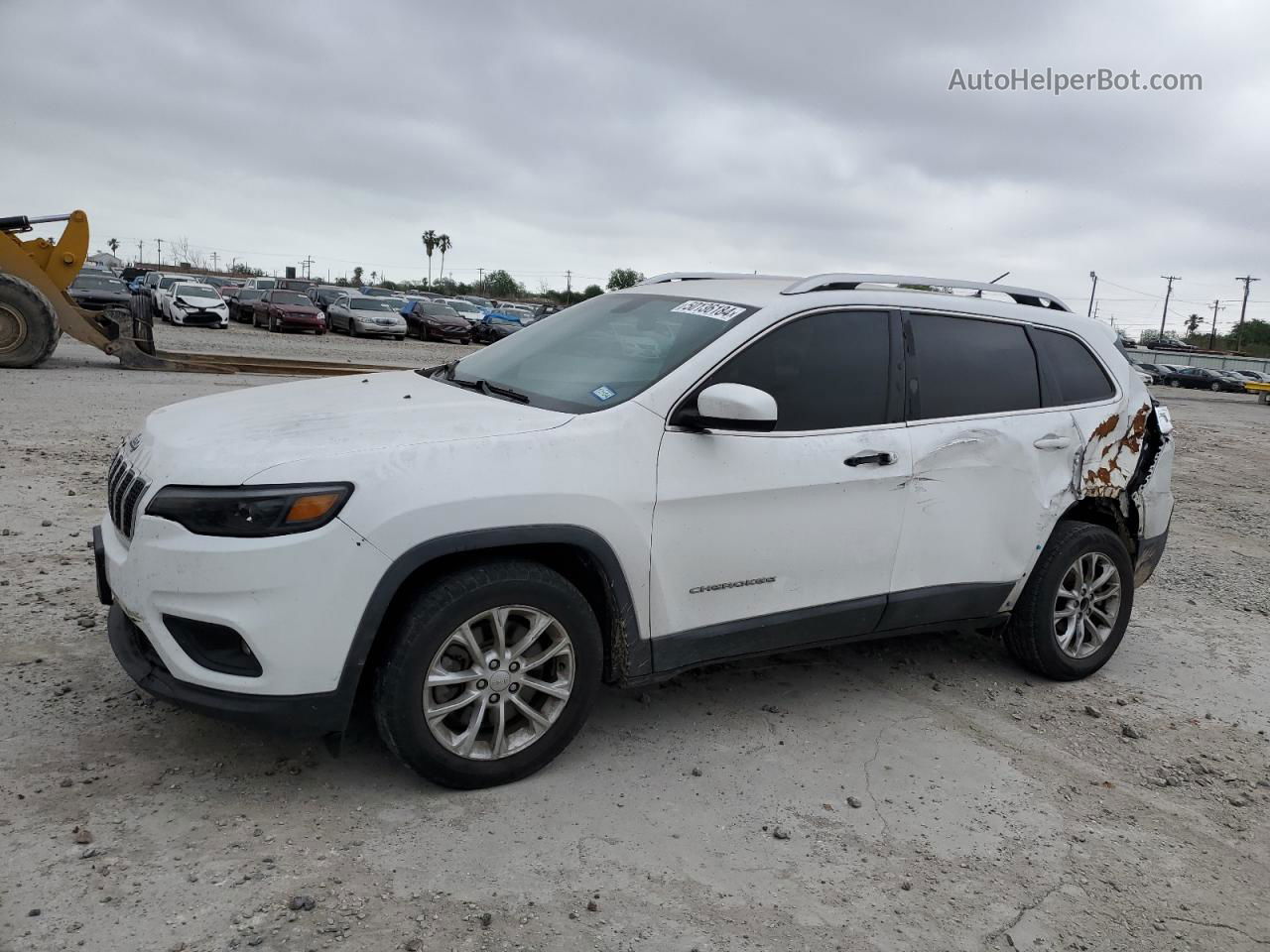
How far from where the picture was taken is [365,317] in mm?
31781

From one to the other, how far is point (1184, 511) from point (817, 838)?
783 centimetres

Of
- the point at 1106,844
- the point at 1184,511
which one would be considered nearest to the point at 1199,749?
the point at 1106,844

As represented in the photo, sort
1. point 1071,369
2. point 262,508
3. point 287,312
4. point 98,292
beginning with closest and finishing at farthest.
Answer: point 262,508 → point 1071,369 → point 98,292 → point 287,312

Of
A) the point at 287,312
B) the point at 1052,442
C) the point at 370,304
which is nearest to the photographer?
the point at 1052,442

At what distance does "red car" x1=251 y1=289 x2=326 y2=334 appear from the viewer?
100ft

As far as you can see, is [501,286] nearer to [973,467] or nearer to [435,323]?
[435,323]

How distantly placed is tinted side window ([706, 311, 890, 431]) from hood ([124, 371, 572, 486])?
826 mm

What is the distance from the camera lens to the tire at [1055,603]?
4613mm

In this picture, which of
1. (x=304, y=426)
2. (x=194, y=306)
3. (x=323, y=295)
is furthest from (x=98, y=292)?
(x=304, y=426)

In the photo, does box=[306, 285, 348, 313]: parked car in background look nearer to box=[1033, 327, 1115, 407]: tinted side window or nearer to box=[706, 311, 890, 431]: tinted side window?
box=[1033, 327, 1115, 407]: tinted side window

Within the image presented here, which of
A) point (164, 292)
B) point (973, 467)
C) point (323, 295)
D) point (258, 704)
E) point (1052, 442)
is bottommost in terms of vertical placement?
point (258, 704)

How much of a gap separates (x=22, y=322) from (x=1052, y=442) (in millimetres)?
15228

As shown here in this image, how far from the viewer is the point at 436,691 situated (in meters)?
3.24

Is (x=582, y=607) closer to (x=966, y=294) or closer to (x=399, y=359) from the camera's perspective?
(x=966, y=294)
